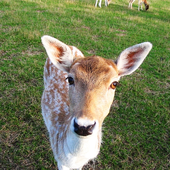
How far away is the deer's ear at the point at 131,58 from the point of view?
2.48 meters

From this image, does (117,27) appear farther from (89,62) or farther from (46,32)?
(89,62)

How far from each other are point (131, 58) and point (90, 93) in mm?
1031

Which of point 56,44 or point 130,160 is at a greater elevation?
point 56,44

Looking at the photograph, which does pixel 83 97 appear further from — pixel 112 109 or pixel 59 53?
pixel 112 109

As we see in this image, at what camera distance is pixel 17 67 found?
541cm

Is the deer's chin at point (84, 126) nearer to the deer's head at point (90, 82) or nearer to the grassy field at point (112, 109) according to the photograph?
the deer's head at point (90, 82)

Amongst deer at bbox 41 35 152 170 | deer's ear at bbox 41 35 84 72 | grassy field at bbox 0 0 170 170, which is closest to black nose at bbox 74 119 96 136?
deer at bbox 41 35 152 170

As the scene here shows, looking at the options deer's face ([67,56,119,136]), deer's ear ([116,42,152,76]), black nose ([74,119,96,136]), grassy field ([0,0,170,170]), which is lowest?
grassy field ([0,0,170,170])

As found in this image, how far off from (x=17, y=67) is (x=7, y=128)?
2.20 metres

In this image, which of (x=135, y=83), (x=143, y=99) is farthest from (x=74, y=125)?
(x=135, y=83)

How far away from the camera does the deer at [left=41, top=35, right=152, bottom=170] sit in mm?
1847

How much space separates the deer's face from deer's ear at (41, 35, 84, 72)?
0.35 m

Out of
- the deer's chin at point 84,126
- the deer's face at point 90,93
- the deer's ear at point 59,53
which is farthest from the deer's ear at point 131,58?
the deer's chin at point 84,126

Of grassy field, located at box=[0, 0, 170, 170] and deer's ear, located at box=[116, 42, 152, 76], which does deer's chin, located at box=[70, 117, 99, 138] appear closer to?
deer's ear, located at box=[116, 42, 152, 76]
